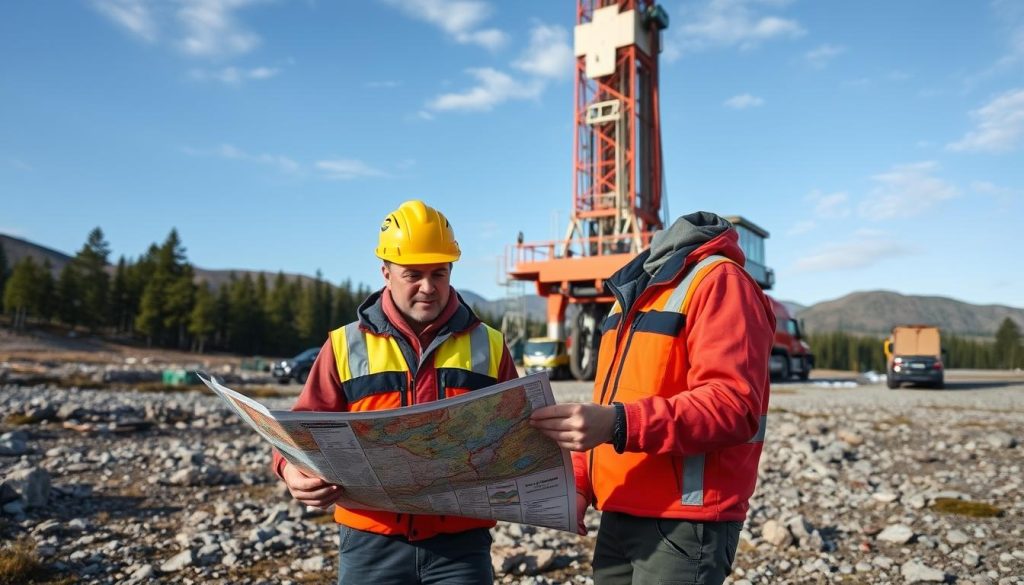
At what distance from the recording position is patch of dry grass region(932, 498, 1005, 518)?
623 centimetres

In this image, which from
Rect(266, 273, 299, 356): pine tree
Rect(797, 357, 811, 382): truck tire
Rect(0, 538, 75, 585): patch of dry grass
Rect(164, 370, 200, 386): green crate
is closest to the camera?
Rect(0, 538, 75, 585): patch of dry grass

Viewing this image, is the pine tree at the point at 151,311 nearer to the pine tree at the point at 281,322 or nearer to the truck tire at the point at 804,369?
the pine tree at the point at 281,322

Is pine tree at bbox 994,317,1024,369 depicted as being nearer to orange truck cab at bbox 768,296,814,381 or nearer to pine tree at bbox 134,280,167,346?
orange truck cab at bbox 768,296,814,381

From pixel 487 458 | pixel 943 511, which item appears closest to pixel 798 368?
pixel 943 511

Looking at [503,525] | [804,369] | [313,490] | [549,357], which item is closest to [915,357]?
[804,369]

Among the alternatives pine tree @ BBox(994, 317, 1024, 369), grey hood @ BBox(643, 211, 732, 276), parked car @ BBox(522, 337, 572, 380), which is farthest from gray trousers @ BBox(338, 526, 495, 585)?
pine tree @ BBox(994, 317, 1024, 369)

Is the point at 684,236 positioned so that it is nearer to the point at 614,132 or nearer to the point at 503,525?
the point at 503,525

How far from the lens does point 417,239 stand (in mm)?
2514

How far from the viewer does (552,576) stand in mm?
4703

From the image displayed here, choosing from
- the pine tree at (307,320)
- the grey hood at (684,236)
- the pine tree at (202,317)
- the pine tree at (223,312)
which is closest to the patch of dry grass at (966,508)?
the grey hood at (684,236)

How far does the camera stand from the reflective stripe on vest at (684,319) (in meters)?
1.98

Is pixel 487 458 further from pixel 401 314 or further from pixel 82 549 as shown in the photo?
pixel 82 549

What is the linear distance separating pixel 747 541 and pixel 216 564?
13.3 ft

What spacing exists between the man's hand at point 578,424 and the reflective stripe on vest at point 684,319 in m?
0.32
